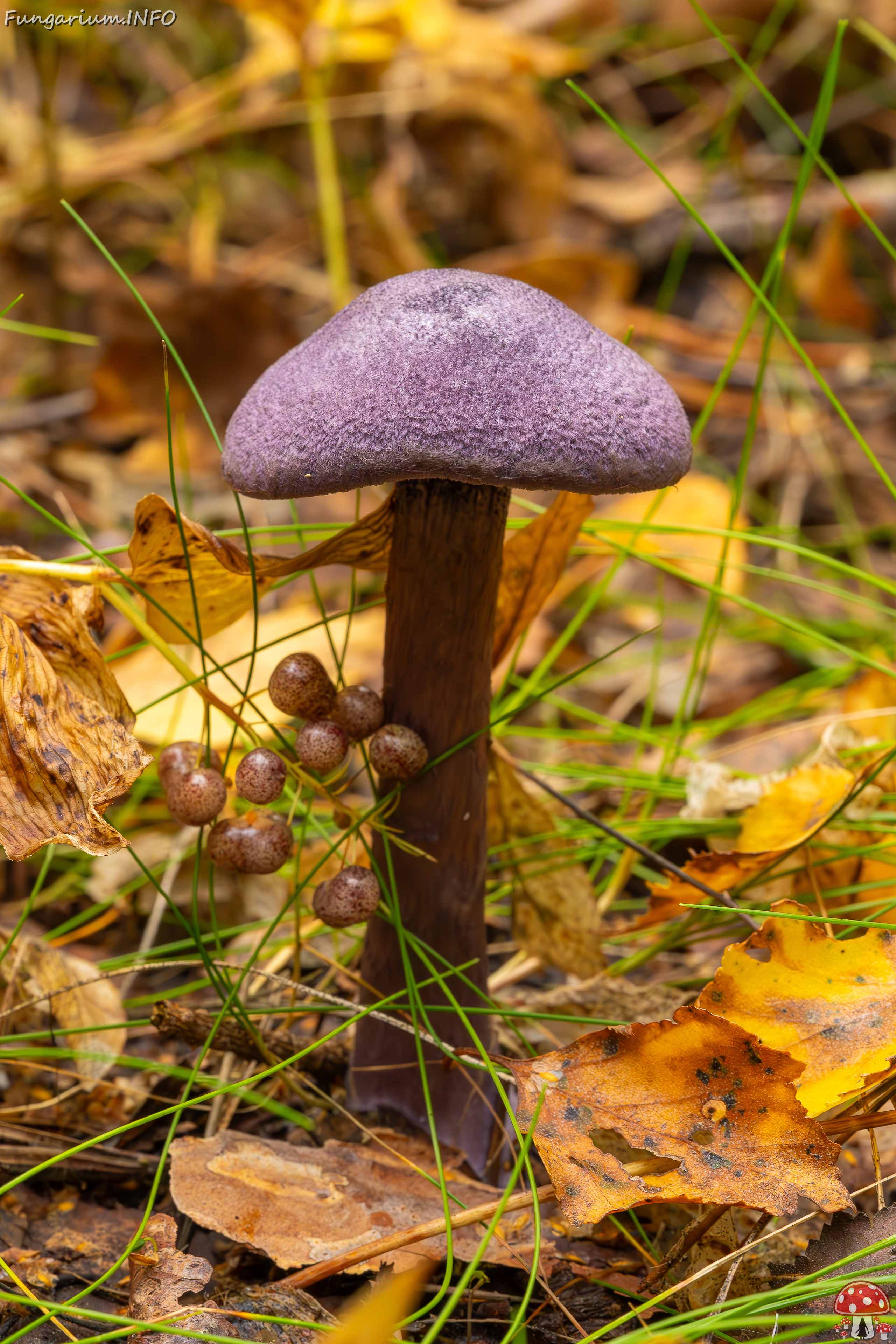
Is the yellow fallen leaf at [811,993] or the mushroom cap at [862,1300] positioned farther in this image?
the yellow fallen leaf at [811,993]

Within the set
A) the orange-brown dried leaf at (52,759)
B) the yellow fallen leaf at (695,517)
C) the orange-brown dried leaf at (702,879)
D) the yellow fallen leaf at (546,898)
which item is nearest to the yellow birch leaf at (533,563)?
the yellow fallen leaf at (546,898)

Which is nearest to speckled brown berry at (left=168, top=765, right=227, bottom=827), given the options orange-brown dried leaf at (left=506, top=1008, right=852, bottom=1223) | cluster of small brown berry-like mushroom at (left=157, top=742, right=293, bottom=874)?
cluster of small brown berry-like mushroom at (left=157, top=742, right=293, bottom=874)

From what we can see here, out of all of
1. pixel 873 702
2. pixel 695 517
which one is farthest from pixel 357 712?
pixel 695 517

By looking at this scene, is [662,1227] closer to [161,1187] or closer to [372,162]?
[161,1187]

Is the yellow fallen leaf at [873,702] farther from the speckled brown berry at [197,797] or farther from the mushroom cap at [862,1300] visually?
the speckled brown berry at [197,797]

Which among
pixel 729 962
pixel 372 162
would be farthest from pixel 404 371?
pixel 372 162

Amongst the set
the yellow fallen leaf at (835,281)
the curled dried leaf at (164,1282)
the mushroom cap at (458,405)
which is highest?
the yellow fallen leaf at (835,281)
